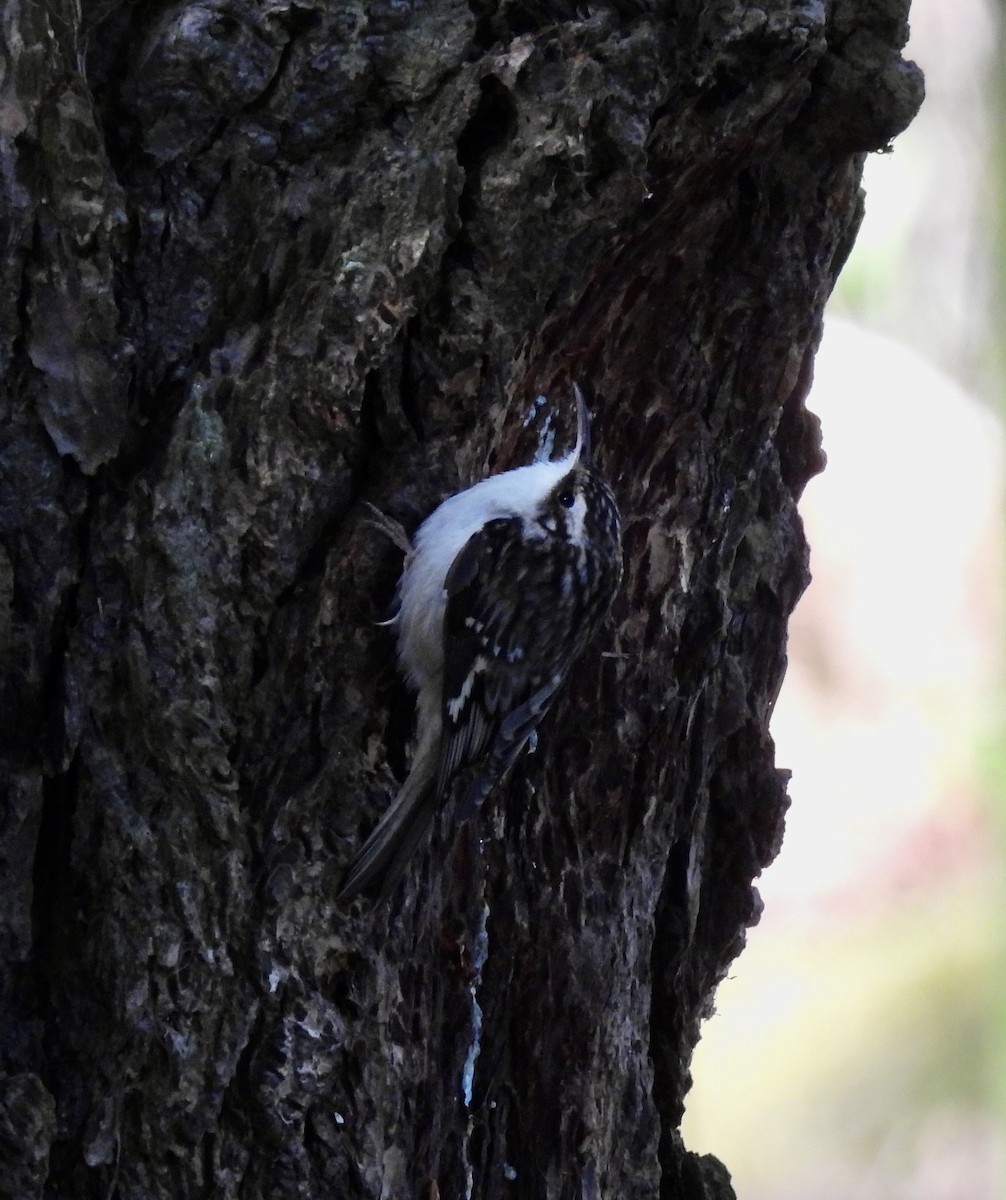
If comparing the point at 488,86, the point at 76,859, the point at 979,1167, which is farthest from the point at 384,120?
the point at 979,1167

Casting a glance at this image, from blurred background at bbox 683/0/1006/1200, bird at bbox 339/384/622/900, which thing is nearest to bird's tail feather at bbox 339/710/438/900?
bird at bbox 339/384/622/900

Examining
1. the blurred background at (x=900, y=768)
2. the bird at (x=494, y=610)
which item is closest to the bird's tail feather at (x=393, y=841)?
the bird at (x=494, y=610)

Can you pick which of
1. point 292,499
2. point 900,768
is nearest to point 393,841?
point 292,499

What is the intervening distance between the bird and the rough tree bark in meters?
0.05

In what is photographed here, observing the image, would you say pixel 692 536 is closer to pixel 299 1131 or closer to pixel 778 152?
pixel 778 152

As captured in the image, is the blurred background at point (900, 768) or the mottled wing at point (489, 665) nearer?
the mottled wing at point (489, 665)

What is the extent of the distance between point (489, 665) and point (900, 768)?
1.75 m

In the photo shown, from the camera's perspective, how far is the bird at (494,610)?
5.68ft

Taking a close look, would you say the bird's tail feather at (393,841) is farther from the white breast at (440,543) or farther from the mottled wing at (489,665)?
the white breast at (440,543)

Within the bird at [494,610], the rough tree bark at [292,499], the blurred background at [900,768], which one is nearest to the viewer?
the rough tree bark at [292,499]

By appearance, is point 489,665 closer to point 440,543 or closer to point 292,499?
point 440,543

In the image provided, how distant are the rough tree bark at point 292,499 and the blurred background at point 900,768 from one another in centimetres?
136

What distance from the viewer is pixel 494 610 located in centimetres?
210

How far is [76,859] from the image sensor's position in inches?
59.2
